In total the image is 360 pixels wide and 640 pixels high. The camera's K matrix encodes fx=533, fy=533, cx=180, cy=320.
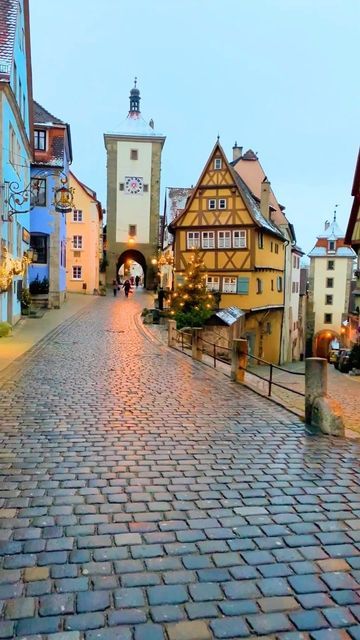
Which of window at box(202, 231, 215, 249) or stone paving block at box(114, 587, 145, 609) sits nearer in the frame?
stone paving block at box(114, 587, 145, 609)

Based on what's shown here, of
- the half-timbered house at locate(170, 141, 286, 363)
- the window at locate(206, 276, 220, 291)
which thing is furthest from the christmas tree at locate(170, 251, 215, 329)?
the window at locate(206, 276, 220, 291)

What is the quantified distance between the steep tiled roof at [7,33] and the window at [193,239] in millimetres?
15295

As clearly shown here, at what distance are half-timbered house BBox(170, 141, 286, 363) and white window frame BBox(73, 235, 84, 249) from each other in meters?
15.2

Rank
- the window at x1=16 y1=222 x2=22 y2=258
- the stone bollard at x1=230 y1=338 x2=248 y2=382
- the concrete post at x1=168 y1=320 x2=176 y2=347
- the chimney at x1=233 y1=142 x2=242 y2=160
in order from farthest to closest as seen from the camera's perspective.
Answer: the chimney at x1=233 y1=142 x2=242 y2=160, the window at x1=16 y1=222 x2=22 y2=258, the concrete post at x1=168 y1=320 x2=176 y2=347, the stone bollard at x1=230 y1=338 x2=248 y2=382

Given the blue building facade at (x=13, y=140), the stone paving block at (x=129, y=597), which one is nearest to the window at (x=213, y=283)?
the blue building facade at (x=13, y=140)

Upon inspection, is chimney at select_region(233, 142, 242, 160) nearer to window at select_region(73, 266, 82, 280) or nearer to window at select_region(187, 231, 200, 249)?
window at select_region(187, 231, 200, 249)

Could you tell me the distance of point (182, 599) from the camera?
143 inches

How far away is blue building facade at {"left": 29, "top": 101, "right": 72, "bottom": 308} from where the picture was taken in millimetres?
30500

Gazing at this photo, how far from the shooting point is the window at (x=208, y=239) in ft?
105

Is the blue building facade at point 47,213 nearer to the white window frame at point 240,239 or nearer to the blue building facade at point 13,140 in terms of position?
the blue building facade at point 13,140

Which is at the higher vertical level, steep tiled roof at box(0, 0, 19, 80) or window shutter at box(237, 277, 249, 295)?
steep tiled roof at box(0, 0, 19, 80)

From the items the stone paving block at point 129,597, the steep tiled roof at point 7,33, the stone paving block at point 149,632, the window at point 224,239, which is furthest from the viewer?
the window at point 224,239

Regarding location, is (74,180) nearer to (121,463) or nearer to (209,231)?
(209,231)

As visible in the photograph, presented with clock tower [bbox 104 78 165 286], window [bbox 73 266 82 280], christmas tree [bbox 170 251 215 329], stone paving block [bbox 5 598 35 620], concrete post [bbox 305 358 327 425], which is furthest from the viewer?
clock tower [bbox 104 78 165 286]
